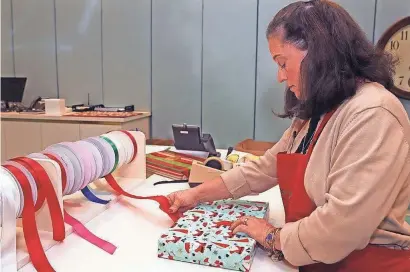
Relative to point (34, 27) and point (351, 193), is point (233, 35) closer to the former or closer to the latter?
point (34, 27)

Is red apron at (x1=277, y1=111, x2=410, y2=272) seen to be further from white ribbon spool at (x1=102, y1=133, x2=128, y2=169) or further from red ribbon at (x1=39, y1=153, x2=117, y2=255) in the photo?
white ribbon spool at (x1=102, y1=133, x2=128, y2=169)

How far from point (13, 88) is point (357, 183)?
3.88 metres

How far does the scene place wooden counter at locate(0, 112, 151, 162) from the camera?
11.6 ft

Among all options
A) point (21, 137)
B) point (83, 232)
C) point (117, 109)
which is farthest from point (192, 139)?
point (21, 137)

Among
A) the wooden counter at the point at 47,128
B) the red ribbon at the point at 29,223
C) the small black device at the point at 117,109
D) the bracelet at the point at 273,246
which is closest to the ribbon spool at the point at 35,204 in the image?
the red ribbon at the point at 29,223

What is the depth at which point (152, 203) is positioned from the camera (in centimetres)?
137

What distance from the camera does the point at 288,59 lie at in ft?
3.41

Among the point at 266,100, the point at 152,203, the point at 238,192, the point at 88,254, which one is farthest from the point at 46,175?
the point at 266,100

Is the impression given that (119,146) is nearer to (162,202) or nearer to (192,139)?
(162,202)

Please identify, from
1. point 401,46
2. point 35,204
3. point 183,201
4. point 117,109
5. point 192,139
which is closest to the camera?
point 35,204

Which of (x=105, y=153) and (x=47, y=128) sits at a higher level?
(x=105, y=153)

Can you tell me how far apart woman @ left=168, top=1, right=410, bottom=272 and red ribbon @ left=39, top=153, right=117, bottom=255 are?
0.31 m

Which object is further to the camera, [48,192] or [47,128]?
[47,128]

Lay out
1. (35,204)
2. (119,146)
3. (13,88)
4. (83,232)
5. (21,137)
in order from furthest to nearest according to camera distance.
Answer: (13,88) → (21,137) → (119,146) → (83,232) → (35,204)
